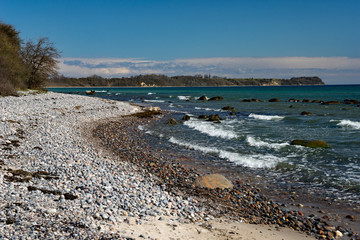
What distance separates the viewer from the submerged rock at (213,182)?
9062mm

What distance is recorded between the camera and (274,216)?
7.32m

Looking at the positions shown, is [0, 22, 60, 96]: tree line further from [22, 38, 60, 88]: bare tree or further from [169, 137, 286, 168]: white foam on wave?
[169, 137, 286, 168]: white foam on wave

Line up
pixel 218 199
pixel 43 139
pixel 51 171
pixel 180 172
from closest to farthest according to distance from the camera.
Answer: pixel 218 199 → pixel 51 171 → pixel 180 172 → pixel 43 139

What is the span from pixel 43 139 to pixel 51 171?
5360mm

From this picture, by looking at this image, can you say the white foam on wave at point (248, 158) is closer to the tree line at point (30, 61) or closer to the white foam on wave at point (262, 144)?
the white foam on wave at point (262, 144)

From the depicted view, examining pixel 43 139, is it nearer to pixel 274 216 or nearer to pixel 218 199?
pixel 218 199

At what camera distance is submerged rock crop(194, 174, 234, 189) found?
9062 millimetres

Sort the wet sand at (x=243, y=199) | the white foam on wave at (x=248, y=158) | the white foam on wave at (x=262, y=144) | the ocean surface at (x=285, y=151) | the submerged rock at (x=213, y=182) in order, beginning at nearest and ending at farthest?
the wet sand at (x=243, y=199) < the submerged rock at (x=213, y=182) < the ocean surface at (x=285, y=151) < the white foam on wave at (x=248, y=158) < the white foam on wave at (x=262, y=144)

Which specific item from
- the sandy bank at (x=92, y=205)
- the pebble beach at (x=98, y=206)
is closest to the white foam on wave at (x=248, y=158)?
the pebble beach at (x=98, y=206)

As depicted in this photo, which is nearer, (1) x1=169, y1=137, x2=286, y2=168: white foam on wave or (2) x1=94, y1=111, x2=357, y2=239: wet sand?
(2) x1=94, y1=111, x2=357, y2=239: wet sand

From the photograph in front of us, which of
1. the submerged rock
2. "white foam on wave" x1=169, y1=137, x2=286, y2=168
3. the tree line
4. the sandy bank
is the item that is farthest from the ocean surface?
the tree line

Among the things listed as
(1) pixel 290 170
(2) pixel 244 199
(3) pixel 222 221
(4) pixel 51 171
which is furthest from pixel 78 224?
(1) pixel 290 170

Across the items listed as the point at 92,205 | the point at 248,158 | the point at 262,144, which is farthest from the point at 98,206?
the point at 262,144

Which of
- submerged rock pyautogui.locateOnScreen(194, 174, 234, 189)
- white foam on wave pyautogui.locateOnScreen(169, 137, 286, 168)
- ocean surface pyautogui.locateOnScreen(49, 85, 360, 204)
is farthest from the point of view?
white foam on wave pyautogui.locateOnScreen(169, 137, 286, 168)
